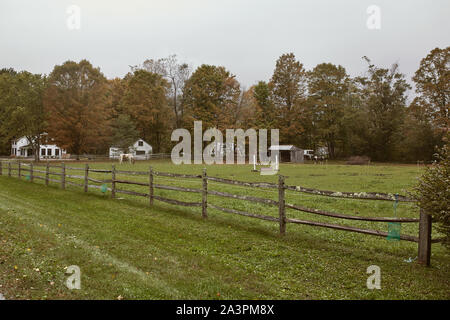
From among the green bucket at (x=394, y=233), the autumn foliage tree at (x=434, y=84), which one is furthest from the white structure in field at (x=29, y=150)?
the green bucket at (x=394, y=233)

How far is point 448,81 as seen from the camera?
37844 mm

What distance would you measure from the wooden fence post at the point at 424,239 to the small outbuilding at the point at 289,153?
4447 cm

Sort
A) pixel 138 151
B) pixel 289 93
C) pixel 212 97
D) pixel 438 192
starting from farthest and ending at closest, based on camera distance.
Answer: pixel 138 151 < pixel 212 97 < pixel 289 93 < pixel 438 192

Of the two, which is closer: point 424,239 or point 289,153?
point 424,239

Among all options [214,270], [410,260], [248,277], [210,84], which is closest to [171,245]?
[214,270]

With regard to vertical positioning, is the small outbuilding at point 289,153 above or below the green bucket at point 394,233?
above

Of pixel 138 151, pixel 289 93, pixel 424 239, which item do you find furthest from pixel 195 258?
pixel 138 151

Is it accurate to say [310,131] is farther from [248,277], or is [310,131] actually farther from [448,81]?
[248,277]

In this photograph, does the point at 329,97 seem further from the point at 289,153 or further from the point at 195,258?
the point at 195,258

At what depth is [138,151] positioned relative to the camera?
188ft

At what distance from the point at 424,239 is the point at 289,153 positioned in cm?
4594

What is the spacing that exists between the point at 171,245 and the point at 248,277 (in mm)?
2165

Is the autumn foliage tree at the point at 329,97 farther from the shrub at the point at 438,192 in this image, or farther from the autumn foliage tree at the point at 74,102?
the shrub at the point at 438,192

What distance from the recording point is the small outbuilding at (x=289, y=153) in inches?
1961
